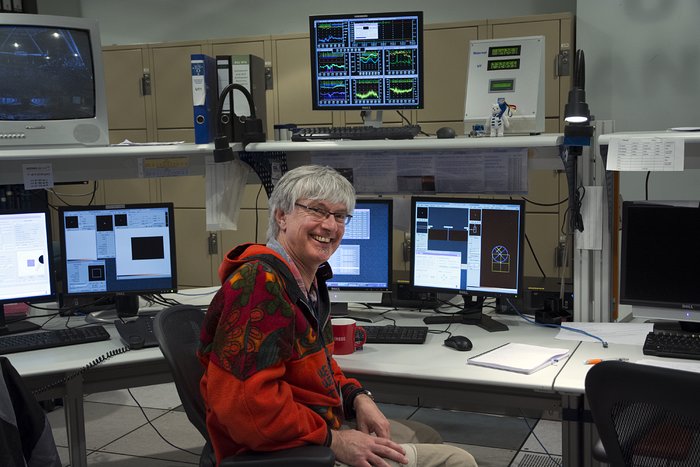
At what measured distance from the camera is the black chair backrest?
187 cm

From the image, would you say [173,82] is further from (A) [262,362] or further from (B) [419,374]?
(A) [262,362]

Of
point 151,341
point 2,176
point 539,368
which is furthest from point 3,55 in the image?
point 539,368

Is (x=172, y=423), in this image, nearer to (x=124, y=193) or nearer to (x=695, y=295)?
(x=124, y=193)

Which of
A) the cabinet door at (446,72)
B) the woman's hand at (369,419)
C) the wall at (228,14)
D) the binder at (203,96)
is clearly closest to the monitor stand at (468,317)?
the woman's hand at (369,419)

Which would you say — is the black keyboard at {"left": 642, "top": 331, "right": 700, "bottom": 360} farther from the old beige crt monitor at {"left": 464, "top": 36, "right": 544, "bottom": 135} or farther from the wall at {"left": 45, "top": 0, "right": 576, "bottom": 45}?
the wall at {"left": 45, "top": 0, "right": 576, "bottom": 45}

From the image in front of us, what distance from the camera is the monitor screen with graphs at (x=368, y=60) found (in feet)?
8.89

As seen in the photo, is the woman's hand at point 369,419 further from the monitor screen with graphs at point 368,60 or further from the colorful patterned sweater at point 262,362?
the monitor screen with graphs at point 368,60

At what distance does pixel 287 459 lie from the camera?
5.40 feet

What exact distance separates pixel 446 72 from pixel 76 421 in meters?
2.83

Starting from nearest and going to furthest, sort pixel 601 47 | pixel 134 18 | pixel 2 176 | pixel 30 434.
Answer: pixel 30 434, pixel 2 176, pixel 601 47, pixel 134 18

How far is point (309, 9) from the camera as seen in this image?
508 cm

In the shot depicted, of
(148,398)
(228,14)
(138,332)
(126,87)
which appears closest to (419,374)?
(138,332)

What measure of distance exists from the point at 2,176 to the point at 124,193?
220cm

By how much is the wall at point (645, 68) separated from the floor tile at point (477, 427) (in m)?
1.45
